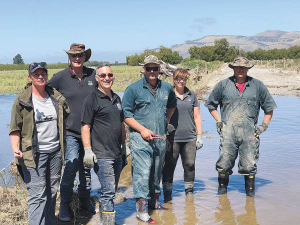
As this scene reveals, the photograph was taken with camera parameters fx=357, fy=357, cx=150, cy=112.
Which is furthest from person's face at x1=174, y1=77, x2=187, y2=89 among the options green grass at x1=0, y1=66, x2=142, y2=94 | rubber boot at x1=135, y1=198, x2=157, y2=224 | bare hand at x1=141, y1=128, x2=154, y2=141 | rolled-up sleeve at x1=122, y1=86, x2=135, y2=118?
green grass at x1=0, y1=66, x2=142, y2=94

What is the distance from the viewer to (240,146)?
5.57 meters

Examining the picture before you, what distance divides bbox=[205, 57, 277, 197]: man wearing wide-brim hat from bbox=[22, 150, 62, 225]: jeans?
2730mm

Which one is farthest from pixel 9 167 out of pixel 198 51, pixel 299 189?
pixel 198 51

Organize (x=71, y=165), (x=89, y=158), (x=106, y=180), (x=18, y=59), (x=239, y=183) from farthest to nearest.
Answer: (x=18, y=59) < (x=239, y=183) < (x=71, y=165) < (x=106, y=180) < (x=89, y=158)

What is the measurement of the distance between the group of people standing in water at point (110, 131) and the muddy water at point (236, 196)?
0.23 m

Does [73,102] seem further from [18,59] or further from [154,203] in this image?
[18,59]

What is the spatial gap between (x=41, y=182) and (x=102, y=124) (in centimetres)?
97

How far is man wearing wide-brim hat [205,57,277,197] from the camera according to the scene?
18.0 ft

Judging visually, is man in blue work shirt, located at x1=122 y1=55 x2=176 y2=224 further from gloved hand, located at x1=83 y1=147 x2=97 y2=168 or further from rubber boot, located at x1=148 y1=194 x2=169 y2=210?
gloved hand, located at x1=83 y1=147 x2=97 y2=168

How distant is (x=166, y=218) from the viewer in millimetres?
4992

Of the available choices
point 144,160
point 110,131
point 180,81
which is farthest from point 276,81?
point 110,131

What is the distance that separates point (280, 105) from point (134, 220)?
538 inches

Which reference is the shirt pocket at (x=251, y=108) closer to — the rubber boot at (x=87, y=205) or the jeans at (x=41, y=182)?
the rubber boot at (x=87, y=205)

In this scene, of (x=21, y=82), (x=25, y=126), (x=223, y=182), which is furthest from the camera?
(x=21, y=82)
